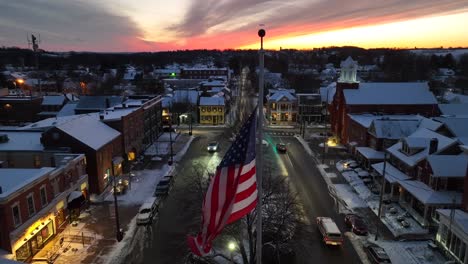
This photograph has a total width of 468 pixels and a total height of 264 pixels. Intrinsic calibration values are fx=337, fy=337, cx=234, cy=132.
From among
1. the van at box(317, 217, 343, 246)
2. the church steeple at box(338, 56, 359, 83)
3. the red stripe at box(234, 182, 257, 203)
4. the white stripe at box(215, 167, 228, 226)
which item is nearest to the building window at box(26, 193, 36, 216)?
the white stripe at box(215, 167, 228, 226)

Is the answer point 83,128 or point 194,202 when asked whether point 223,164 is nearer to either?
point 194,202

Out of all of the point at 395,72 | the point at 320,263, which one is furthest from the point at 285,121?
the point at 395,72

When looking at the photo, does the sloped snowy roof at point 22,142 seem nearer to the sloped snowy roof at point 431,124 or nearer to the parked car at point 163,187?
the parked car at point 163,187

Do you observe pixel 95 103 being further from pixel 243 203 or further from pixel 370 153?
pixel 243 203

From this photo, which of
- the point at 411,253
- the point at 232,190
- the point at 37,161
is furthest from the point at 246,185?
the point at 37,161

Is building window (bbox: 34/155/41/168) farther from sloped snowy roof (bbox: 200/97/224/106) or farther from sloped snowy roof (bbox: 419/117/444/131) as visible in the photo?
sloped snowy roof (bbox: 419/117/444/131)

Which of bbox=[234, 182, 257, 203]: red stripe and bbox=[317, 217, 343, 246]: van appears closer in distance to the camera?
bbox=[234, 182, 257, 203]: red stripe

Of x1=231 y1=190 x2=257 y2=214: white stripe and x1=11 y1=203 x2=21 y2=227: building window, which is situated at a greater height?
x1=231 y1=190 x2=257 y2=214: white stripe
